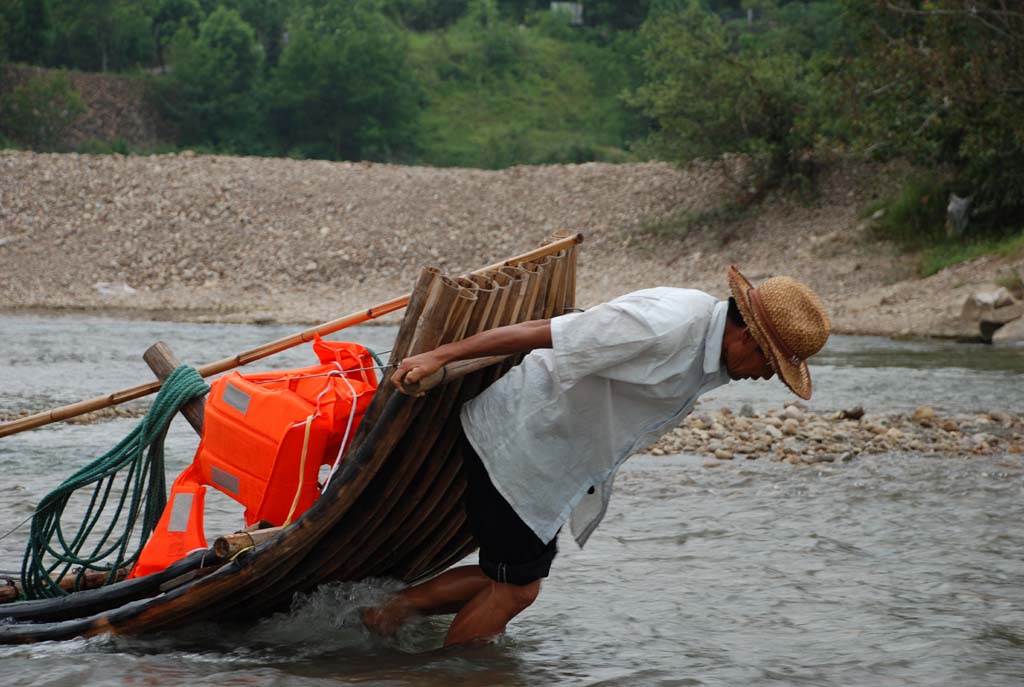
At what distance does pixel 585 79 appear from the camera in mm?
57000

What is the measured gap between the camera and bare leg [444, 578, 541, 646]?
149 inches

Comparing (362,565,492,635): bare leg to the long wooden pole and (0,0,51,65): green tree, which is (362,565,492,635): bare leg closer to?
the long wooden pole

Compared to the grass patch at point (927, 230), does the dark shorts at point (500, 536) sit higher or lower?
higher

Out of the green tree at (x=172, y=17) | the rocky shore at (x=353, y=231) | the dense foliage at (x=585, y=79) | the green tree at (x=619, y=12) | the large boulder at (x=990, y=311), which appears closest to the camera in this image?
the large boulder at (x=990, y=311)

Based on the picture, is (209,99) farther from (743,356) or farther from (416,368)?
(743,356)

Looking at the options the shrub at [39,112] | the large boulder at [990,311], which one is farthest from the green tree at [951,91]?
the shrub at [39,112]

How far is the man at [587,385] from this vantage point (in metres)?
3.35

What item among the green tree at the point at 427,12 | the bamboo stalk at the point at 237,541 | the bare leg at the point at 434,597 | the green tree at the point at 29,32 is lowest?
the bare leg at the point at 434,597

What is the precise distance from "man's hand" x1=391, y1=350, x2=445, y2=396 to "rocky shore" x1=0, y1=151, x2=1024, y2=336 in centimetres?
1557

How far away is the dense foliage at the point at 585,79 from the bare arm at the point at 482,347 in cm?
1313

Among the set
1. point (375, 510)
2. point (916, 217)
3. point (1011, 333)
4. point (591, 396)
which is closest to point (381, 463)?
point (375, 510)

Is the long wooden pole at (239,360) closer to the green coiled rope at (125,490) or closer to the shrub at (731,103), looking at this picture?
the green coiled rope at (125,490)

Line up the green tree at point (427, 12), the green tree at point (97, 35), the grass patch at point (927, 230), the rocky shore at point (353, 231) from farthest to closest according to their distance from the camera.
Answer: the green tree at point (427, 12)
the green tree at point (97, 35)
the rocky shore at point (353, 231)
the grass patch at point (927, 230)

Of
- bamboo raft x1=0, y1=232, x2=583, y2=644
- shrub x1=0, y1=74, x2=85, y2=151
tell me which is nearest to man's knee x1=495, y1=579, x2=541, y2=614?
bamboo raft x1=0, y1=232, x2=583, y2=644
